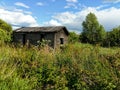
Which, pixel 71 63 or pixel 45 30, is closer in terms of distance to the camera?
pixel 71 63

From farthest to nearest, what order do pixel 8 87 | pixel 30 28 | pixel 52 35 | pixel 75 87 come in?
pixel 30 28, pixel 52 35, pixel 75 87, pixel 8 87

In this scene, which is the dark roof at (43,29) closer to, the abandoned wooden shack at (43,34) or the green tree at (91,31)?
the abandoned wooden shack at (43,34)

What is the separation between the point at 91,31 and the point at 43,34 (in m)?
25.1

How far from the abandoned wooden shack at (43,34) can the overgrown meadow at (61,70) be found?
28696mm

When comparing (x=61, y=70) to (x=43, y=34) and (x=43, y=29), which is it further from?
(x=43, y=29)

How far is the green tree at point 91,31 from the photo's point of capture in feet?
199

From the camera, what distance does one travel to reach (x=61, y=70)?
8.41 metres

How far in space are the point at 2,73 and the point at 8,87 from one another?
0.54 m

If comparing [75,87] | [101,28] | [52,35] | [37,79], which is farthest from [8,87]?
[101,28]

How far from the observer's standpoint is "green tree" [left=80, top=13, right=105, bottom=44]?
60.8 m

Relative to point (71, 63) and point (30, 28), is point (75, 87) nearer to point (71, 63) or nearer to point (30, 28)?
point (71, 63)

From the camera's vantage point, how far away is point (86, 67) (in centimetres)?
861

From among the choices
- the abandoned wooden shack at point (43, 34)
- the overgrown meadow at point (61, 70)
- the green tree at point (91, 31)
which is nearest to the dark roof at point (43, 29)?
the abandoned wooden shack at point (43, 34)

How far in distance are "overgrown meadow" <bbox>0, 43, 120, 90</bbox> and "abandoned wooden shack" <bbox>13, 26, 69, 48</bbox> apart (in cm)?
2870
